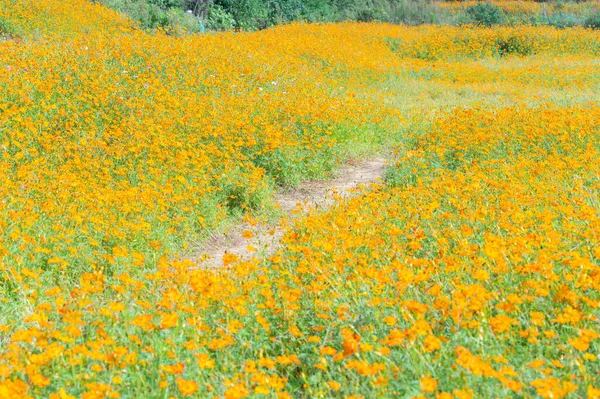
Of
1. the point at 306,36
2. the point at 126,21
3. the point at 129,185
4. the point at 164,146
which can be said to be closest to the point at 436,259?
the point at 129,185

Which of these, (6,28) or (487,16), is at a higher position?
(487,16)

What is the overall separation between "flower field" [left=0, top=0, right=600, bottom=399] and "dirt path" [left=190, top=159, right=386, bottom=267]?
172 millimetres

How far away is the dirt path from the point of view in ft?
17.5

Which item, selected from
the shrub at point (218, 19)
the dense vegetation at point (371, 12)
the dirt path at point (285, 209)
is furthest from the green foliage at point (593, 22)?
the dirt path at point (285, 209)

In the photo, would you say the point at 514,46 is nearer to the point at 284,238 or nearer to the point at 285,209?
the point at 285,209

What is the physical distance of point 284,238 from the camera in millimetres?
4625

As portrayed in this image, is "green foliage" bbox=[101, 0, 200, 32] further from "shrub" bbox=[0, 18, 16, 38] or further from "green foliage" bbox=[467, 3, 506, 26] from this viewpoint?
"green foliage" bbox=[467, 3, 506, 26]

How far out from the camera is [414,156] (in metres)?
7.64

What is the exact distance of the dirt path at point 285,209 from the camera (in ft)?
17.5

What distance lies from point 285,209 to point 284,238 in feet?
7.72

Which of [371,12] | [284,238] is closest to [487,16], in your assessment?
→ [371,12]

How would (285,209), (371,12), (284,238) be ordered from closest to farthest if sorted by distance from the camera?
(284,238)
(285,209)
(371,12)

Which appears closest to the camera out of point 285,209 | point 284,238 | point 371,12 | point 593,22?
point 284,238

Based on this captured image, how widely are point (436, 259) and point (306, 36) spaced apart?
47.0 ft
